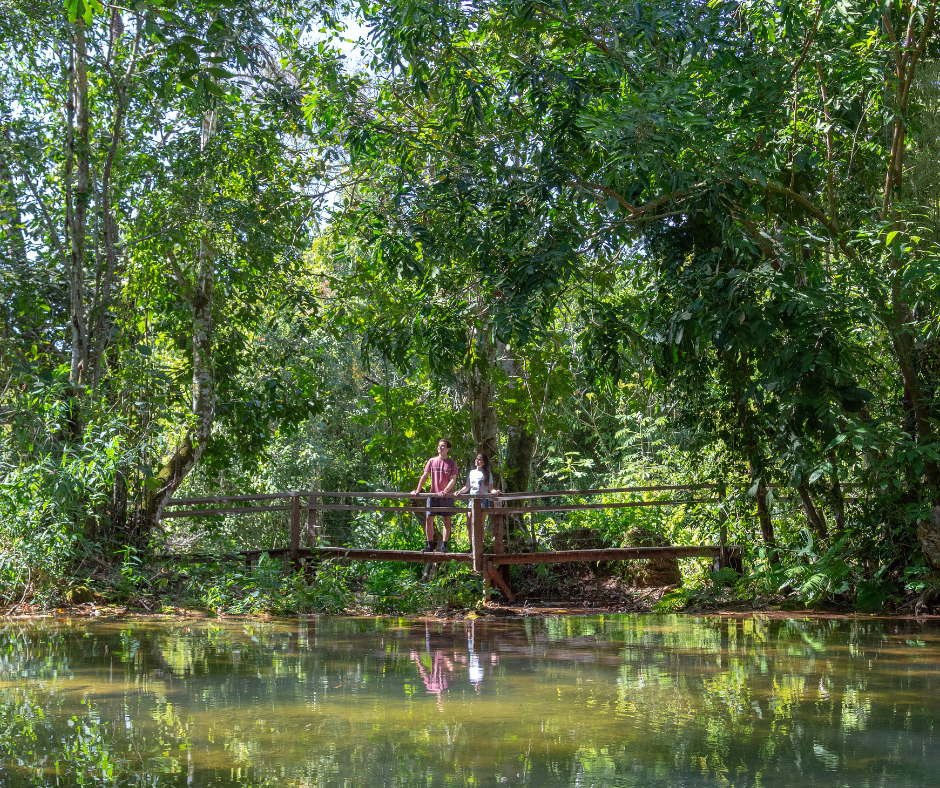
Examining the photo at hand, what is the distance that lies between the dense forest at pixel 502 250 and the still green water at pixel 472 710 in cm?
239

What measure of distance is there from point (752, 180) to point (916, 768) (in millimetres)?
6621

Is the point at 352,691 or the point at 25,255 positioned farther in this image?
the point at 25,255

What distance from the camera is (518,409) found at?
14.7m

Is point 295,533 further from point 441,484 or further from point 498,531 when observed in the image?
point 498,531

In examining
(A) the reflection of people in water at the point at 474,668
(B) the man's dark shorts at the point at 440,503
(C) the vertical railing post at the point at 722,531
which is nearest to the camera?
(A) the reflection of people in water at the point at 474,668

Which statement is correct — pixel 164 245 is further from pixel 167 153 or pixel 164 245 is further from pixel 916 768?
pixel 916 768

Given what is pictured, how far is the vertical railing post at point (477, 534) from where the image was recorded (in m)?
11.9

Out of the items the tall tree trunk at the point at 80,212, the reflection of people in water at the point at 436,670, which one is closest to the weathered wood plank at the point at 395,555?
the tall tree trunk at the point at 80,212

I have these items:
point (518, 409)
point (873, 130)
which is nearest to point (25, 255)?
point (518, 409)

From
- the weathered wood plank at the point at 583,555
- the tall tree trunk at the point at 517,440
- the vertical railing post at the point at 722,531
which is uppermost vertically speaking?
the tall tree trunk at the point at 517,440

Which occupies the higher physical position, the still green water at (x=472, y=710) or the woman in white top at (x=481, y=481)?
the woman in white top at (x=481, y=481)

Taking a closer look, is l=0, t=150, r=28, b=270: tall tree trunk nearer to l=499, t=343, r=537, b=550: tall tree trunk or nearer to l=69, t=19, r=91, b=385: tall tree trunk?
l=69, t=19, r=91, b=385: tall tree trunk

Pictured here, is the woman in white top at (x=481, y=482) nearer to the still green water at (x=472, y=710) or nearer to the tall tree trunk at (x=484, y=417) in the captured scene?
the tall tree trunk at (x=484, y=417)

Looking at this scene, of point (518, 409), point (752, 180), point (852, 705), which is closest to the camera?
point (852, 705)
